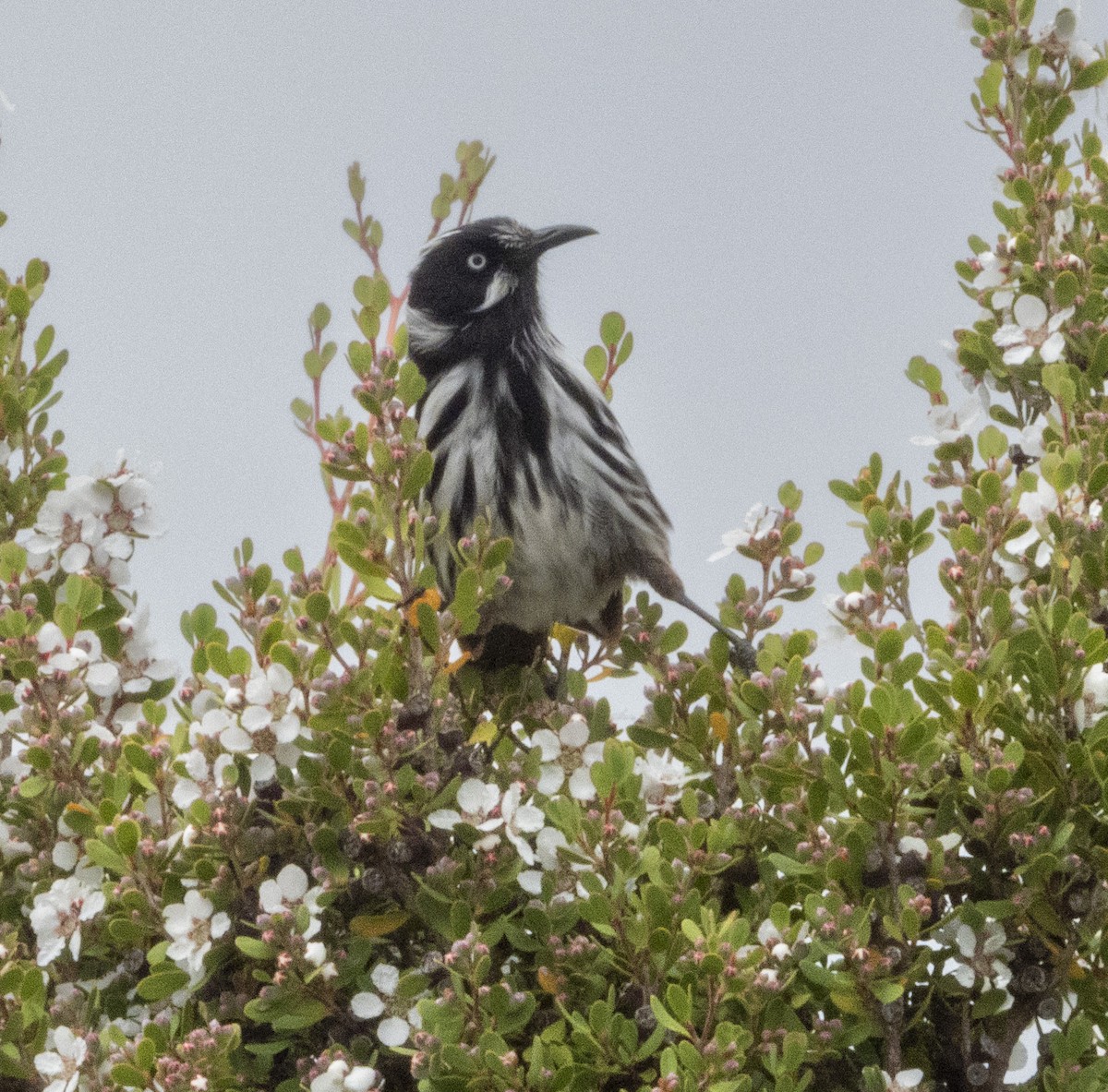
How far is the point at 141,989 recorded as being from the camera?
2572 mm

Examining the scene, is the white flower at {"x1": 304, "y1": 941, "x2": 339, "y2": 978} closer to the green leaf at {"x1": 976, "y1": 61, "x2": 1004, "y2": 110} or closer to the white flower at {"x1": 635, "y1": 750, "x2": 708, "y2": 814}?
the white flower at {"x1": 635, "y1": 750, "x2": 708, "y2": 814}

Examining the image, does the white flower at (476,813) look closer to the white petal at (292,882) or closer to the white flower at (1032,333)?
the white petal at (292,882)

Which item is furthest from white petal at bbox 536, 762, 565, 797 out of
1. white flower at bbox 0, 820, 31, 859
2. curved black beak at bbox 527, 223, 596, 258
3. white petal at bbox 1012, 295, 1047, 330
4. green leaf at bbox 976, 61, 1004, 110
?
curved black beak at bbox 527, 223, 596, 258

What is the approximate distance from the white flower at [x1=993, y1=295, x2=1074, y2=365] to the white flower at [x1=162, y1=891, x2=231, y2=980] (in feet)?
6.19

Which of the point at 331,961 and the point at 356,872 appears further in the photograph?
the point at 356,872

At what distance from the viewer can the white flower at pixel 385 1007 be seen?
7.89ft

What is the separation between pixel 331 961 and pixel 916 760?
997 mm

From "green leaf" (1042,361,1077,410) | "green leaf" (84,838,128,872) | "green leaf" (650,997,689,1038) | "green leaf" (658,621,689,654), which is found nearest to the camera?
"green leaf" (650,997,689,1038)

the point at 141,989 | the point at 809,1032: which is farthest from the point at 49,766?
the point at 809,1032

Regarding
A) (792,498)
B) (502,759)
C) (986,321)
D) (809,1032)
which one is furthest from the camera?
(986,321)

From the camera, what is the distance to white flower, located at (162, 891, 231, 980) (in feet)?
8.26

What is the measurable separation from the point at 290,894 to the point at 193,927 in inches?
7.2

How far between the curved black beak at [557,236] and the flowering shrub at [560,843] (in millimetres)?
2046

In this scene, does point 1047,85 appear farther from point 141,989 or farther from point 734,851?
point 141,989
